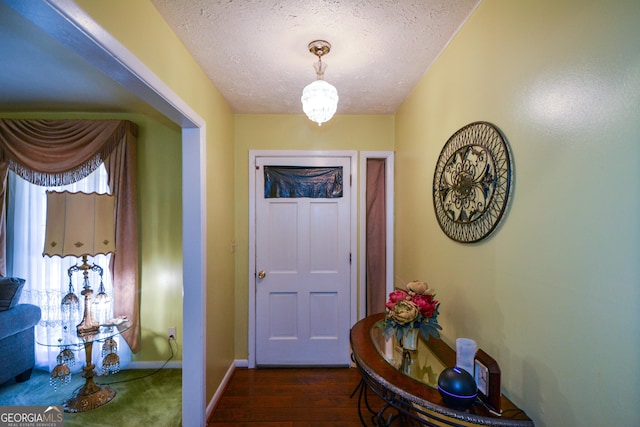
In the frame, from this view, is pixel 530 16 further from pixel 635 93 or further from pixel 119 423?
pixel 119 423

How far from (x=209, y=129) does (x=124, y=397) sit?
221cm

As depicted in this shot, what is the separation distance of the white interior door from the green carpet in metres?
0.82

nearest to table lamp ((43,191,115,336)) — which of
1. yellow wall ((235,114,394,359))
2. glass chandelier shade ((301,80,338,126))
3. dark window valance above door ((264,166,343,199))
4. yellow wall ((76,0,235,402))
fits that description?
yellow wall ((76,0,235,402))

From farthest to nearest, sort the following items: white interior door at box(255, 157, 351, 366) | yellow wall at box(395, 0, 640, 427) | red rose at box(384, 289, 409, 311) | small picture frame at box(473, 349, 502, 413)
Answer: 1. white interior door at box(255, 157, 351, 366)
2. red rose at box(384, 289, 409, 311)
3. small picture frame at box(473, 349, 502, 413)
4. yellow wall at box(395, 0, 640, 427)

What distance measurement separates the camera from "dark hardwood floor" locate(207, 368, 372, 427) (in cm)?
191

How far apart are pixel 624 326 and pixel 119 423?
274 cm

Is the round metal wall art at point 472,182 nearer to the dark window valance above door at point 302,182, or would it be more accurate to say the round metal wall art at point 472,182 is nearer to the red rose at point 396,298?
the red rose at point 396,298

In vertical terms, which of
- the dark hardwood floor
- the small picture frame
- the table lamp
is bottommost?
the dark hardwood floor

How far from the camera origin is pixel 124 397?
215cm

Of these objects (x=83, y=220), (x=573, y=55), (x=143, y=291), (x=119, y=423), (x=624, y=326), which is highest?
(x=573, y=55)

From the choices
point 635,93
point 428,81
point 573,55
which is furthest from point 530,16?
point 428,81

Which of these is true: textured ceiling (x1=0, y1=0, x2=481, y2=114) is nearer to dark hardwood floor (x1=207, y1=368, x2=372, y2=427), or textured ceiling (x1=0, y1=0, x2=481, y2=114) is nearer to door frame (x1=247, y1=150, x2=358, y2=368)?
door frame (x1=247, y1=150, x2=358, y2=368)

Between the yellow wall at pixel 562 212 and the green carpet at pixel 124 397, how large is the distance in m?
2.20

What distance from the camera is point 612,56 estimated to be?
2.29ft
